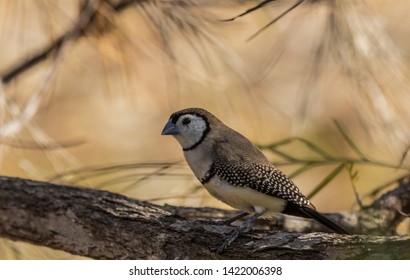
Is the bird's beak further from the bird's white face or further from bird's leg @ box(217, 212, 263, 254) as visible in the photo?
bird's leg @ box(217, 212, 263, 254)

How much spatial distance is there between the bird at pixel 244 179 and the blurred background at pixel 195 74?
1.7 inches

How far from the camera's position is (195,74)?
201 centimetres

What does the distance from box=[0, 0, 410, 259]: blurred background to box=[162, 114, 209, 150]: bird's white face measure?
7cm

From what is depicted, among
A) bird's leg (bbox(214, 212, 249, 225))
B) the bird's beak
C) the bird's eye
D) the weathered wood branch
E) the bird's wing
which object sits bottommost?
bird's leg (bbox(214, 212, 249, 225))

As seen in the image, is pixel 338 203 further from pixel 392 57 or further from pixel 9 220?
pixel 9 220

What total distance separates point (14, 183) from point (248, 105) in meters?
0.69

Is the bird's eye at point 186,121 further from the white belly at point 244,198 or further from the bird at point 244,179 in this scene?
the white belly at point 244,198

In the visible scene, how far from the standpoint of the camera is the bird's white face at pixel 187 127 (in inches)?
71.7

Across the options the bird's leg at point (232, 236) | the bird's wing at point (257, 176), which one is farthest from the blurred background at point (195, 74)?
the bird's leg at point (232, 236)

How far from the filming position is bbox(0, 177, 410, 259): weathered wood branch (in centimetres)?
157

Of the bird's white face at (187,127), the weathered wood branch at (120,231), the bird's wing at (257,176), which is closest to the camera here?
the weathered wood branch at (120,231)

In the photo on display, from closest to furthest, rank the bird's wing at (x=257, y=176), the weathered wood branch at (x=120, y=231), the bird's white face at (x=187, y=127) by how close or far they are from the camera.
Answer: the weathered wood branch at (x=120, y=231) < the bird's wing at (x=257, y=176) < the bird's white face at (x=187, y=127)

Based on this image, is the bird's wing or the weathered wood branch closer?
the weathered wood branch

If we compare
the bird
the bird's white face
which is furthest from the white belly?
the bird's white face
